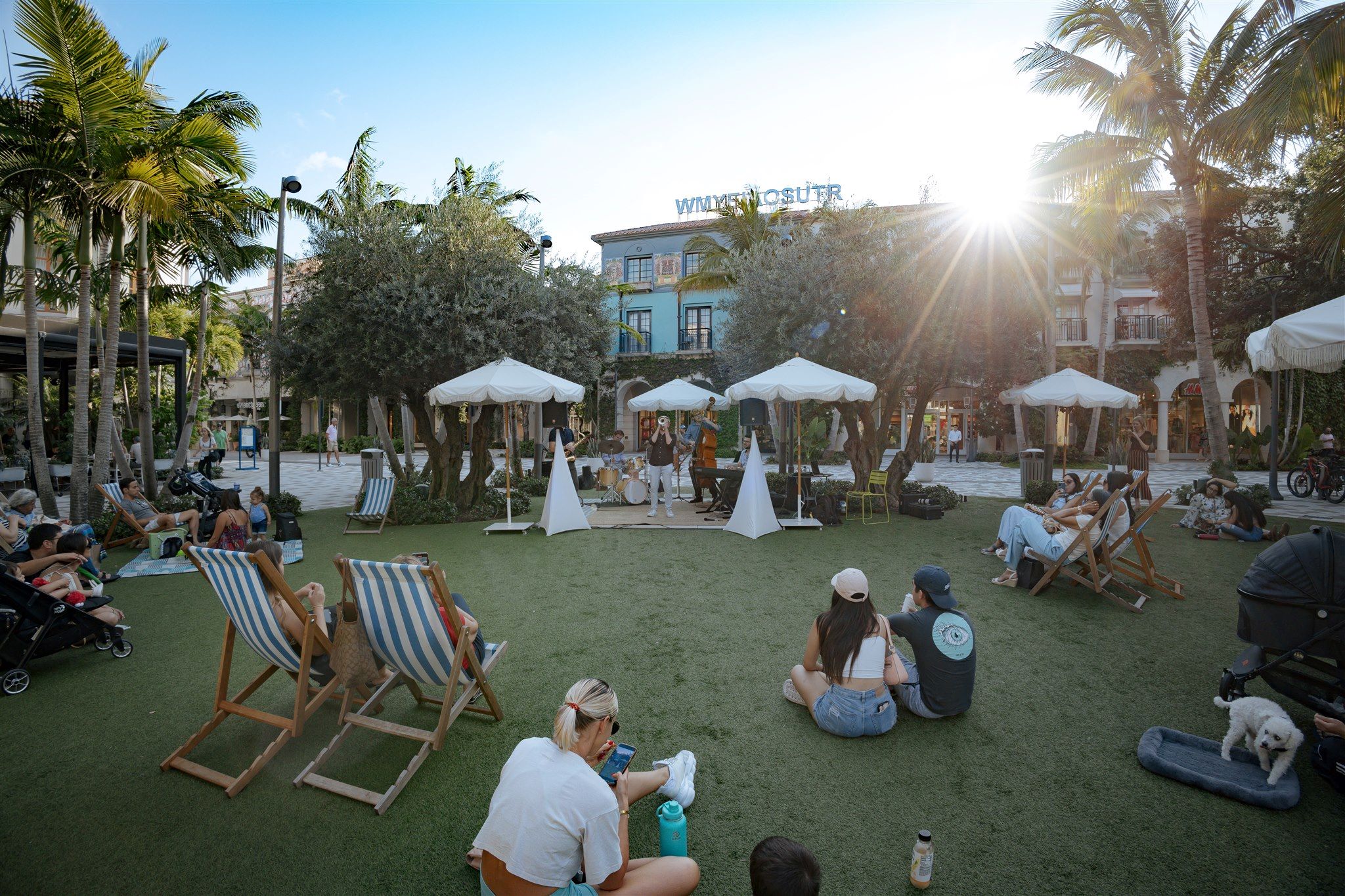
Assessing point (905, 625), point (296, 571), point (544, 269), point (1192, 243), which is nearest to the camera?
point (905, 625)

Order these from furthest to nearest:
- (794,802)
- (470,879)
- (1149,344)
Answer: (1149,344) → (794,802) → (470,879)

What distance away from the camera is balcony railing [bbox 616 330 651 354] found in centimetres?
3234

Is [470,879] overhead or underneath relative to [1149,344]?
underneath

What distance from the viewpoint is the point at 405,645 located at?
3217 mm

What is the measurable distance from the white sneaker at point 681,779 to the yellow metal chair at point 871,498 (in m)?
8.12

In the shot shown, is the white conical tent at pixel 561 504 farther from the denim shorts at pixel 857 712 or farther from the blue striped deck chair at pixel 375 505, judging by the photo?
the denim shorts at pixel 857 712

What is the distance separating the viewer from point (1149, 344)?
2633 cm

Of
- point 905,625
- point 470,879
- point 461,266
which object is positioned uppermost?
point 461,266

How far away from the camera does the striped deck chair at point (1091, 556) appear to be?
597 cm

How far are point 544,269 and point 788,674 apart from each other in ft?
31.8

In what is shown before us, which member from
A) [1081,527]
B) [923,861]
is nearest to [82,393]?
[923,861]

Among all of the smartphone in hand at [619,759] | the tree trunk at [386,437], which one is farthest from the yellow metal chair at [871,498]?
the tree trunk at [386,437]

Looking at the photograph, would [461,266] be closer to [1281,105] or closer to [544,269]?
[544,269]

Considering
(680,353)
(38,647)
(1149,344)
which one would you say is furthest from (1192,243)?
(680,353)
